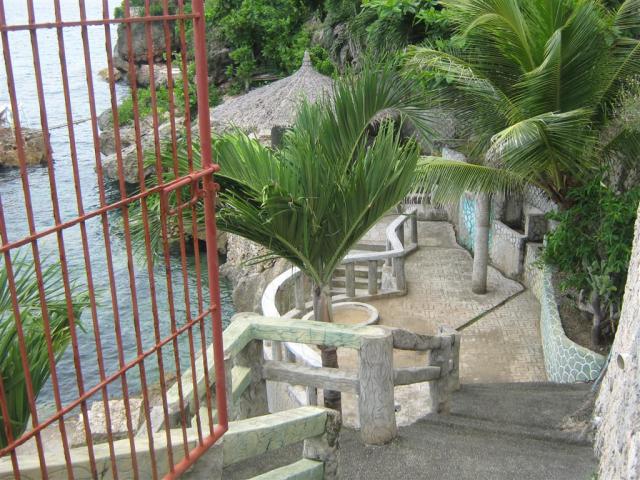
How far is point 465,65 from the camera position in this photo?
8258mm

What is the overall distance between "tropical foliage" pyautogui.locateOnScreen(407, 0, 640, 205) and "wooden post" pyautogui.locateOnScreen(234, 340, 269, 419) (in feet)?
11.3

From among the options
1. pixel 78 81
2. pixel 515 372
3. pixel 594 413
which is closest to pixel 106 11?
pixel 594 413

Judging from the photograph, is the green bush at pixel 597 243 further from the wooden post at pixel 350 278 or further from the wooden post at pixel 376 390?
the wooden post at pixel 376 390

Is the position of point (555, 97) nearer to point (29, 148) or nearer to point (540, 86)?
point (540, 86)

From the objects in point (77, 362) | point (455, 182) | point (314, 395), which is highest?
point (77, 362)

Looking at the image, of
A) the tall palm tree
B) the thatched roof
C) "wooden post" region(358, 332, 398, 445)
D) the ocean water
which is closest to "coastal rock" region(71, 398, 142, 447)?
the ocean water

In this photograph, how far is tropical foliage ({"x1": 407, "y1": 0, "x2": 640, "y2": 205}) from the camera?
754 cm

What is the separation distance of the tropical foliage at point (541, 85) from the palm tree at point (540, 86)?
1cm

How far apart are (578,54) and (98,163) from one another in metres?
6.56

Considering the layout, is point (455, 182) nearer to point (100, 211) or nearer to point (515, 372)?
point (515, 372)

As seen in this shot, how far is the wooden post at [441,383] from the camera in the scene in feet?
19.9

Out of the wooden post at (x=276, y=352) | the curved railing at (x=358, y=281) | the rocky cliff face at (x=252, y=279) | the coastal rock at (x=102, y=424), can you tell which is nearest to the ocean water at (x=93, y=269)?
the coastal rock at (x=102, y=424)

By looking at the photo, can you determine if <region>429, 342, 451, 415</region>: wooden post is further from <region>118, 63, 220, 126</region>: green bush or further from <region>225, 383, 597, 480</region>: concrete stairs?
<region>118, 63, 220, 126</region>: green bush

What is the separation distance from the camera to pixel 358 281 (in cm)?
1186
